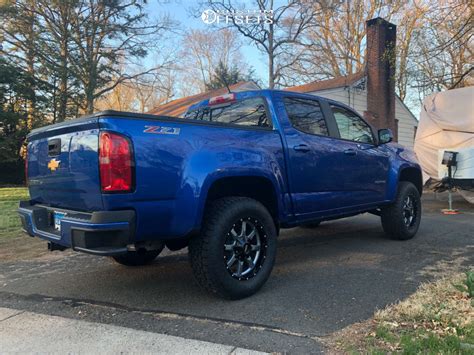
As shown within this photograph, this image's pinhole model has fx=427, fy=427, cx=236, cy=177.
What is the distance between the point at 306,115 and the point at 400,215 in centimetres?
233

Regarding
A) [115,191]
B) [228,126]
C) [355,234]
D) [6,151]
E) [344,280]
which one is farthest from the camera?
[6,151]

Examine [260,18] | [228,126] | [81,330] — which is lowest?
[81,330]

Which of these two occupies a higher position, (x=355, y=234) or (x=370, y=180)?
(x=370, y=180)

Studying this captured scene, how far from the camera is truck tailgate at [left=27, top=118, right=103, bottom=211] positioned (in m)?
3.26

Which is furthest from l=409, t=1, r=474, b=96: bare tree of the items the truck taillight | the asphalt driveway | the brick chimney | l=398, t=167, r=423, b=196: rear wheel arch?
the truck taillight

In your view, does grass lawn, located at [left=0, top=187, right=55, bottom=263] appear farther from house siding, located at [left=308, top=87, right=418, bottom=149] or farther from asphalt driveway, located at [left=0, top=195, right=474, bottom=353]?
house siding, located at [left=308, top=87, right=418, bottom=149]

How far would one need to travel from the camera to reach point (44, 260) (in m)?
5.75

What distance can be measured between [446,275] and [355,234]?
258cm

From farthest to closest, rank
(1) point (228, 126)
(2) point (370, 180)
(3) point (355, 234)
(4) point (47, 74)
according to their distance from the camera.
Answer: (4) point (47, 74)
(3) point (355, 234)
(2) point (370, 180)
(1) point (228, 126)

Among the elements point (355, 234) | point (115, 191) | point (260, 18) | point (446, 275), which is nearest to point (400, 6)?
point (260, 18)

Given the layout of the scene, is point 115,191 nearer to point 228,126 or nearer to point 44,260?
point 228,126

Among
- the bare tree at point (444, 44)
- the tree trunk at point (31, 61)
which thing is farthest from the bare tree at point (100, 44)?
the bare tree at point (444, 44)

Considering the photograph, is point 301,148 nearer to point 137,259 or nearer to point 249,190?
point 249,190

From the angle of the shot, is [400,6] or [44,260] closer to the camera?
[44,260]
